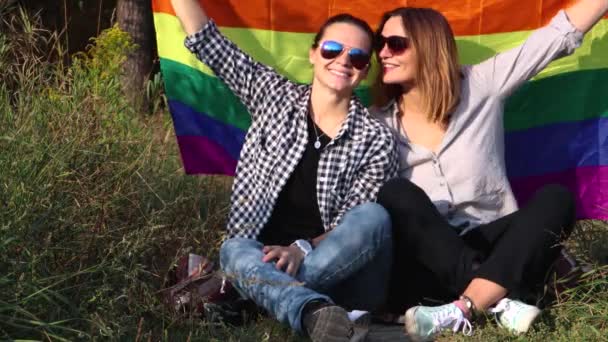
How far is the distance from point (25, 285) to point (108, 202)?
730mm

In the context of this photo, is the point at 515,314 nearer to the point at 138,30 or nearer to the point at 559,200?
the point at 559,200

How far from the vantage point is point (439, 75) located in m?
4.73

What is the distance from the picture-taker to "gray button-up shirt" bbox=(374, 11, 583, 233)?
465 cm

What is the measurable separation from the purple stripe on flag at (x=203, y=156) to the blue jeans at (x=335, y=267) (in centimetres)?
80

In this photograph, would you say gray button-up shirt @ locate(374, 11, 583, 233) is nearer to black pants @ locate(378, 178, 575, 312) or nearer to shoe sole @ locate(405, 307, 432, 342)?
black pants @ locate(378, 178, 575, 312)

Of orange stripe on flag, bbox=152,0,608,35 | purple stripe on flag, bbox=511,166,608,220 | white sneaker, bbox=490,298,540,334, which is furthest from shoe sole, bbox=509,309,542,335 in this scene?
orange stripe on flag, bbox=152,0,608,35

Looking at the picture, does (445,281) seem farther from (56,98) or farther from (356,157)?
(56,98)

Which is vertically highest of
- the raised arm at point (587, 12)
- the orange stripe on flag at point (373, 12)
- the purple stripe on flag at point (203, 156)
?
the raised arm at point (587, 12)

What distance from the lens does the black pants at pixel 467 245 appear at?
428 centimetres

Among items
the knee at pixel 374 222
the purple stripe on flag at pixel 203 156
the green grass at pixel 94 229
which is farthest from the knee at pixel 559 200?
the purple stripe on flag at pixel 203 156

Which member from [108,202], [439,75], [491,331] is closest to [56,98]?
[108,202]

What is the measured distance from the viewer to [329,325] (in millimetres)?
3891

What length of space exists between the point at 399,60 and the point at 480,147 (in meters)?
0.49

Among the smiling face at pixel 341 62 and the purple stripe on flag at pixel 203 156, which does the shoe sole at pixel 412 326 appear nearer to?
the smiling face at pixel 341 62
